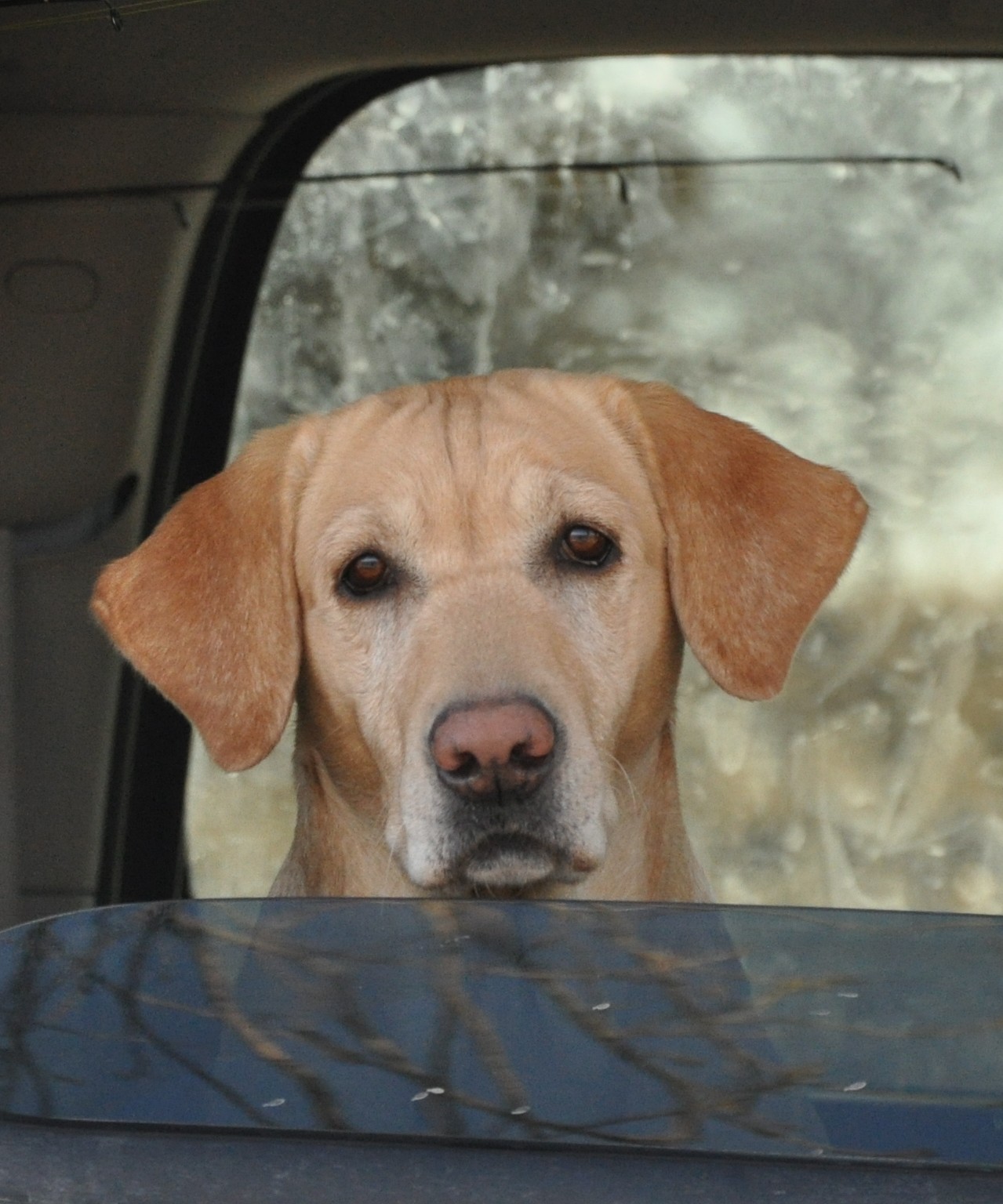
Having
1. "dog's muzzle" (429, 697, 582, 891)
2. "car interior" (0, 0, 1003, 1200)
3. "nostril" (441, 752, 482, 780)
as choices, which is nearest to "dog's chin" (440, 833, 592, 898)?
"dog's muzzle" (429, 697, 582, 891)

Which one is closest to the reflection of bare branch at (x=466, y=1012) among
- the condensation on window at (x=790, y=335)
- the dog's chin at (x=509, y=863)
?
the dog's chin at (x=509, y=863)

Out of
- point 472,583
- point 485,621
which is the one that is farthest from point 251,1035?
point 472,583

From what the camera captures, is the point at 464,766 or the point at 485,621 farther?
the point at 485,621

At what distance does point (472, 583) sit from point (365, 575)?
0.17 metres

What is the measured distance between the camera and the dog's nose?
72.6 inches

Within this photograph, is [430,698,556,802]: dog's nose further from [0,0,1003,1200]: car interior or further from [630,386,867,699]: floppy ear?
[0,0,1003,1200]: car interior

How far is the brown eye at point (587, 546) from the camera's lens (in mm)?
2260

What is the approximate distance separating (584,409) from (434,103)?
52 cm

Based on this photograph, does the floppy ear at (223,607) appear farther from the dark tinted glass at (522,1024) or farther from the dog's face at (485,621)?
the dark tinted glass at (522,1024)

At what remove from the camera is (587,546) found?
2.26 m

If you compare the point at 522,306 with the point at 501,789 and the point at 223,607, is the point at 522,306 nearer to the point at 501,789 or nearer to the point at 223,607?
the point at 223,607

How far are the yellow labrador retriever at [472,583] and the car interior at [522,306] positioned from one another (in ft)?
0.91

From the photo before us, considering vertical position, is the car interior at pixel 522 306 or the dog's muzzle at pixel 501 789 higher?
the car interior at pixel 522 306

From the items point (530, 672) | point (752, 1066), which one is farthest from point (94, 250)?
point (752, 1066)
